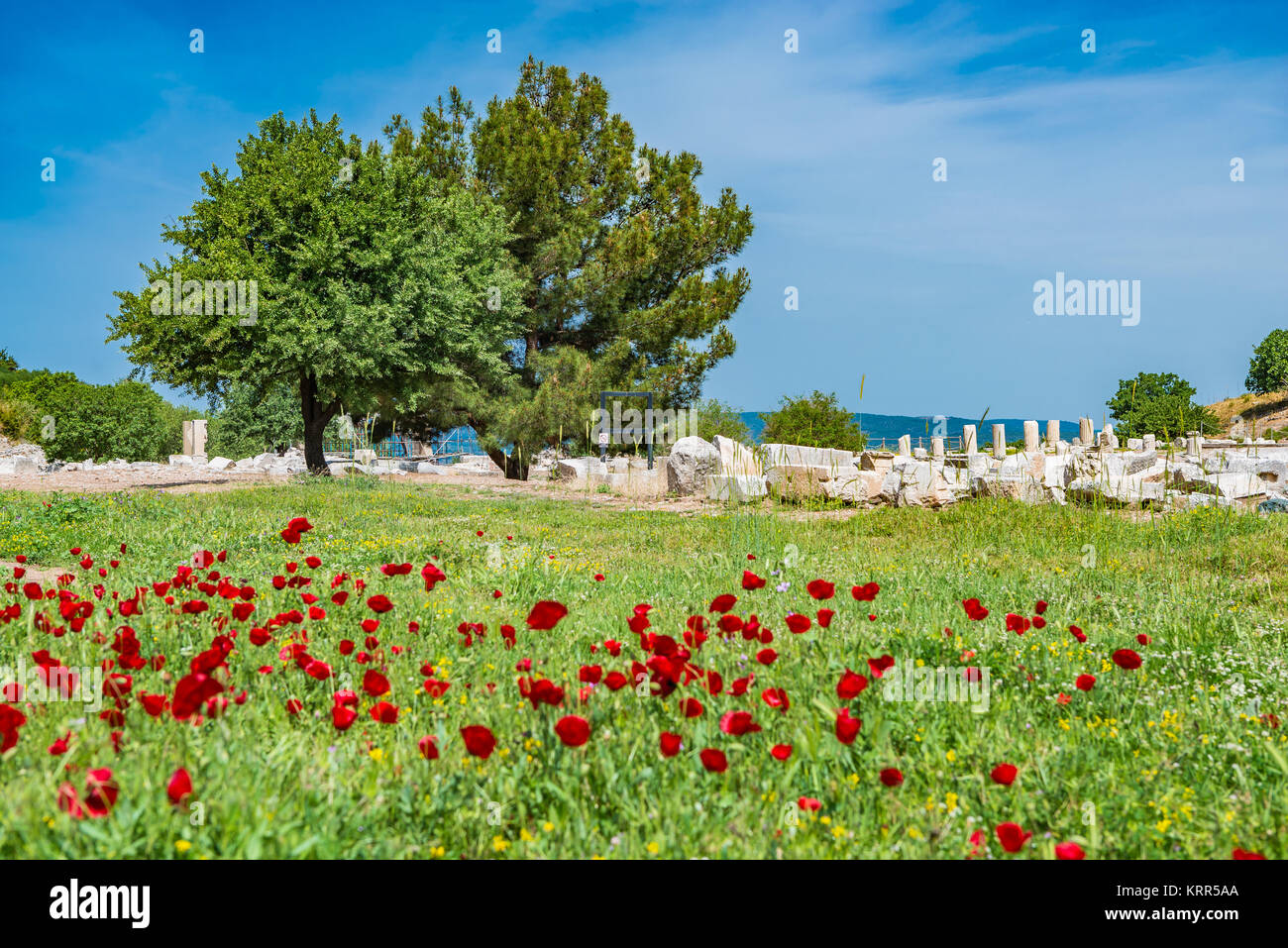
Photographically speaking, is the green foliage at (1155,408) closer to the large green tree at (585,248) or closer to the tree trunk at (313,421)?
the large green tree at (585,248)

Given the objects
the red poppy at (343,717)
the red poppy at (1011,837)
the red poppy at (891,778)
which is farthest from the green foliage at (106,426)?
the red poppy at (1011,837)

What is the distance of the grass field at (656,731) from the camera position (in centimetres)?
232

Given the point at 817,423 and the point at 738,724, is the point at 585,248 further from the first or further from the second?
the point at 738,724

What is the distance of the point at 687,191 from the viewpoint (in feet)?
104

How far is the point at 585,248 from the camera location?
99.3ft

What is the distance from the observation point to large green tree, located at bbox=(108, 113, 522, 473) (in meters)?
19.6

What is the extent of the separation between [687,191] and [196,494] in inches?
854

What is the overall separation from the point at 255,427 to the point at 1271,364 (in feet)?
234

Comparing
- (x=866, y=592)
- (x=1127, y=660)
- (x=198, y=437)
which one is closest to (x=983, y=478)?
(x=866, y=592)

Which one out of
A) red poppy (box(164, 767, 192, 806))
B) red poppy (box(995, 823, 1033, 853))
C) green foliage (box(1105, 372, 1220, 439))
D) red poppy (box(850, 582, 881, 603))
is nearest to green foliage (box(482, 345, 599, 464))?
red poppy (box(850, 582, 881, 603))

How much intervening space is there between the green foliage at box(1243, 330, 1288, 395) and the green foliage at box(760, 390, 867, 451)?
144ft
